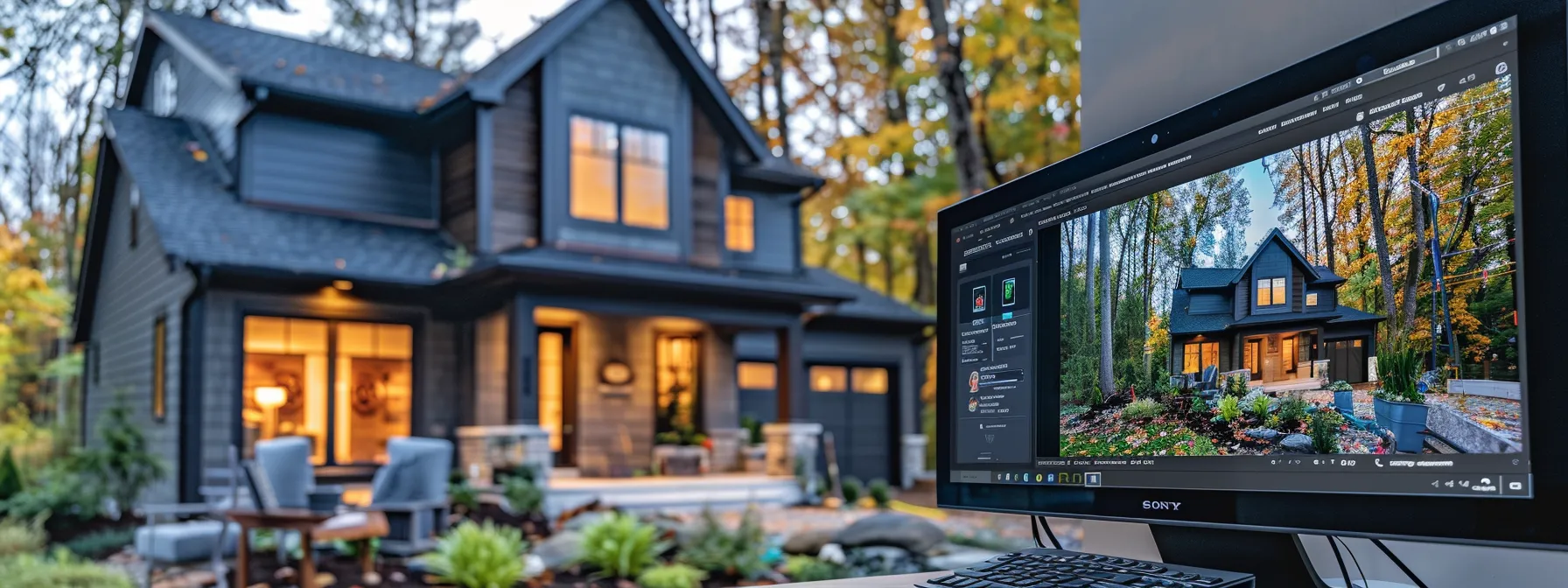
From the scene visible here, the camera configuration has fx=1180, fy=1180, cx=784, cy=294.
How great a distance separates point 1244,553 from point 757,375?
15441 millimetres

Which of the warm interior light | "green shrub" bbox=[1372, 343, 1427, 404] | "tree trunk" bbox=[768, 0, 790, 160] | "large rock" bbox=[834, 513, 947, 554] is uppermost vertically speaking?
"tree trunk" bbox=[768, 0, 790, 160]

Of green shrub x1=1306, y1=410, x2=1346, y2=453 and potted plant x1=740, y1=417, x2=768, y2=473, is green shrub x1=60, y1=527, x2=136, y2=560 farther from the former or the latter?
green shrub x1=1306, y1=410, x2=1346, y2=453

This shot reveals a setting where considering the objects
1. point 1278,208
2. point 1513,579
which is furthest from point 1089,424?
point 1513,579

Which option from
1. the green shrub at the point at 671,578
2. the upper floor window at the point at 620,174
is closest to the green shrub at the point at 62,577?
the green shrub at the point at 671,578

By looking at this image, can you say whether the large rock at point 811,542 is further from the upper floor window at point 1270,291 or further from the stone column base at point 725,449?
the upper floor window at point 1270,291

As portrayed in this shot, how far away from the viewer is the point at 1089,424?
171cm

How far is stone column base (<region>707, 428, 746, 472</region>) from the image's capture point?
49.4 ft

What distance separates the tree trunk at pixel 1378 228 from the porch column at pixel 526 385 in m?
11.1

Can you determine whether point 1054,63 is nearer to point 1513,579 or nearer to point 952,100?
point 952,100

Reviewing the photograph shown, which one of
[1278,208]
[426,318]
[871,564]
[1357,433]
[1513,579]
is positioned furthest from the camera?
[426,318]

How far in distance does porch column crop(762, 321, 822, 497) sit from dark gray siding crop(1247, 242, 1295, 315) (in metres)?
12.7

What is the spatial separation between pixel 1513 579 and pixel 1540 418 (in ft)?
1.85

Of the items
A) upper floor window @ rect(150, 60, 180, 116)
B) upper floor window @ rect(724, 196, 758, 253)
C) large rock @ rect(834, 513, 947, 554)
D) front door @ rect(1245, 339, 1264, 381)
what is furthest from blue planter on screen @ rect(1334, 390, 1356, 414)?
upper floor window @ rect(150, 60, 180, 116)

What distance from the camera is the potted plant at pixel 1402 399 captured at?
1.24 metres
